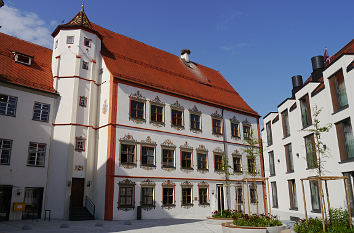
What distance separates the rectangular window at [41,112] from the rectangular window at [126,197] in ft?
25.4

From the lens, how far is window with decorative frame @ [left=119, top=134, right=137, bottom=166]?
22.7 meters

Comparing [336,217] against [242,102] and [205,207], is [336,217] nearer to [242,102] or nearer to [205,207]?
[205,207]

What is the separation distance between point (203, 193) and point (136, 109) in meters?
9.67

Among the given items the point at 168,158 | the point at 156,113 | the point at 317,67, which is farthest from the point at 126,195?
the point at 317,67

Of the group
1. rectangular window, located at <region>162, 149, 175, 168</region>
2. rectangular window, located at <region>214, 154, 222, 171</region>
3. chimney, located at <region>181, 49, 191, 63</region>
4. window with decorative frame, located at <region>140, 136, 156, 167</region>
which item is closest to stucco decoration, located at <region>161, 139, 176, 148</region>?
rectangular window, located at <region>162, 149, 175, 168</region>

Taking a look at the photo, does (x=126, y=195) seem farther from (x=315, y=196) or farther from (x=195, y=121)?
(x=315, y=196)

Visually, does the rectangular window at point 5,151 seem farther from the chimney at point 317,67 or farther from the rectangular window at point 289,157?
the chimney at point 317,67

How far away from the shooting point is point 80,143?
75.2 feet

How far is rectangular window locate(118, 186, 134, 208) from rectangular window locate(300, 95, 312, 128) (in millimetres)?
16110

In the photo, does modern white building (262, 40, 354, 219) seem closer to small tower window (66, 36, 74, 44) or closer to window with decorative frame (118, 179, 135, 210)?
window with decorative frame (118, 179, 135, 210)

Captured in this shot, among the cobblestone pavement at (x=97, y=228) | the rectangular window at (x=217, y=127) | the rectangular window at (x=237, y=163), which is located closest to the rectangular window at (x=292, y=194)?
the rectangular window at (x=237, y=163)

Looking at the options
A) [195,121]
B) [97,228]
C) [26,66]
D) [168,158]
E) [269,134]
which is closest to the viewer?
[97,228]

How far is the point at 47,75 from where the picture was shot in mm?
24312

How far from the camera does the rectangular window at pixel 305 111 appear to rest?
2675 centimetres
